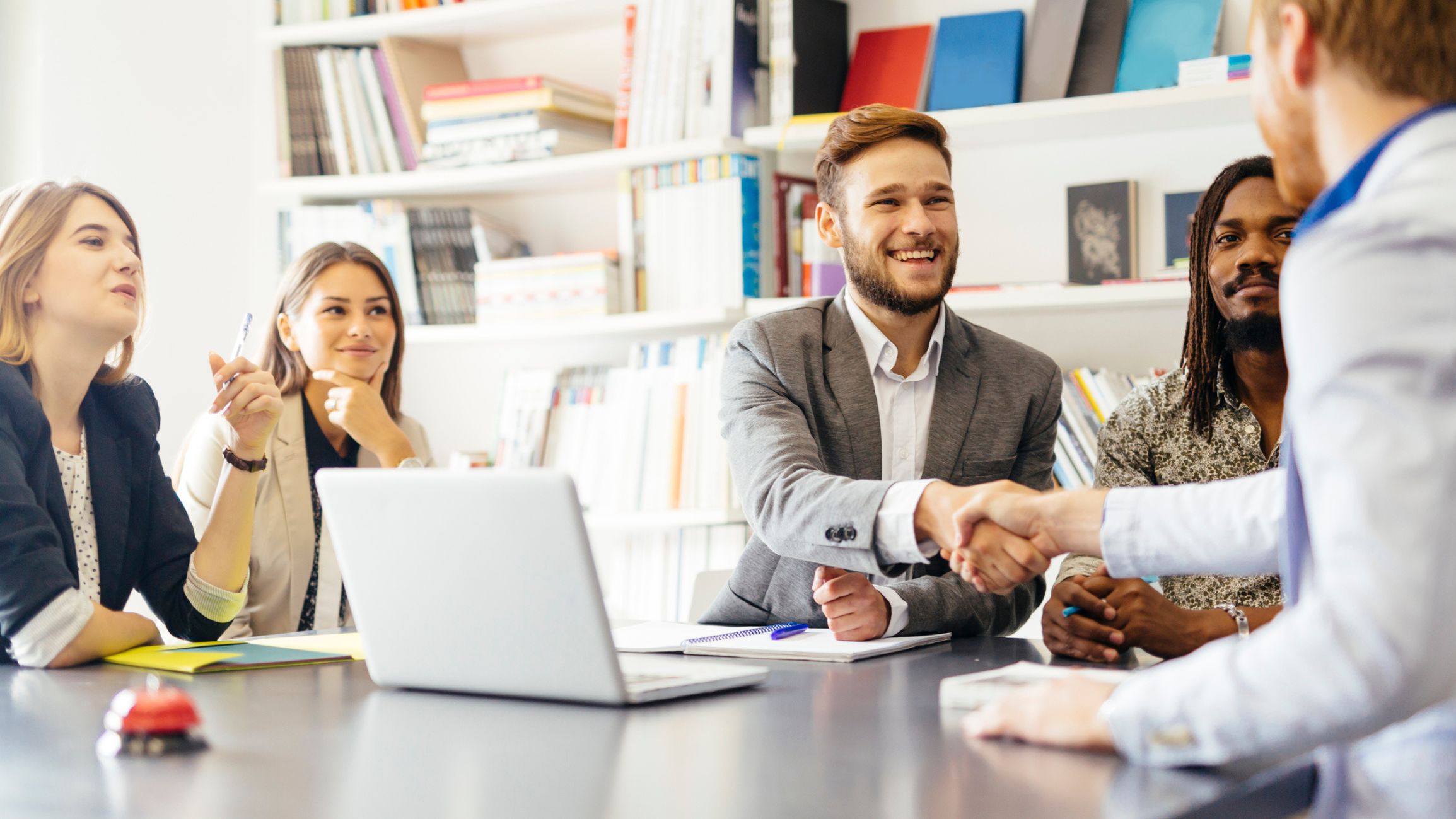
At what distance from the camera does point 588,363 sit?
330 cm

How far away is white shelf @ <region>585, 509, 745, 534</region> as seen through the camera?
287 centimetres

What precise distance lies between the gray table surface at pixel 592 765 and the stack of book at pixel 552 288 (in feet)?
6.24

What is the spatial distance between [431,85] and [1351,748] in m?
2.94

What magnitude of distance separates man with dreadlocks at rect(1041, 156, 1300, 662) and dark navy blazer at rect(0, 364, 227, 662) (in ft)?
4.39

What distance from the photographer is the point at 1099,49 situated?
265cm

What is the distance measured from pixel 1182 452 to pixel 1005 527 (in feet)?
2.51

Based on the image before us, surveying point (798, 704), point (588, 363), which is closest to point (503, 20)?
point (588, 363)

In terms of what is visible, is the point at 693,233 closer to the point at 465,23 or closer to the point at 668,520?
the point at 668,520

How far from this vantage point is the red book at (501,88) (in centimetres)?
307

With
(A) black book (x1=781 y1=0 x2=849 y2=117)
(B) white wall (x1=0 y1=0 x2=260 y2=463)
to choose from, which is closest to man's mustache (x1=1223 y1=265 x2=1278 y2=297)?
(A) black book (x1=781 y1=0 x2=849 y2=117)

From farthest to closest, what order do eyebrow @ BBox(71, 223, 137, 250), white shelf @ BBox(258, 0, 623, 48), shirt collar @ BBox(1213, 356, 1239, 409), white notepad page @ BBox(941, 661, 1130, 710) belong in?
1. white shelf @ BBox(258, 0, 623, 48)
2. shirt collar @ BBox(1213, 356, 1239, 409)
3. eyebrow @ BBox(71, 223, 137, 250)
4. white notepad page @ BBox(941, 661, 1130, 710)

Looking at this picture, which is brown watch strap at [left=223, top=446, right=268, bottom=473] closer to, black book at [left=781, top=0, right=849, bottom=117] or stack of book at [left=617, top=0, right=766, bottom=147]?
stack of book at [left=617, top=0, right=766, bottom=147]

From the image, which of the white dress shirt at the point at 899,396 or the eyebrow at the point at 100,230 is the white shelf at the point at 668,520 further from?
the eyebrow at the point at 100,230

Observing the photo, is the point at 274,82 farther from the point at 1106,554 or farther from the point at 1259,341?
the point at 1106,554
